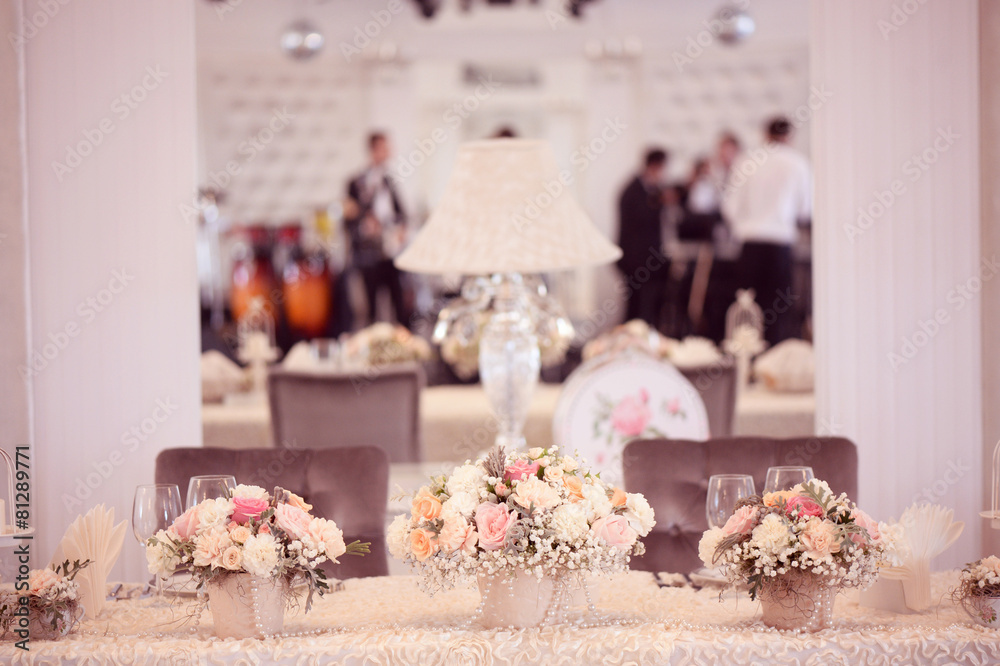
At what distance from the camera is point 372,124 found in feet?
32.0

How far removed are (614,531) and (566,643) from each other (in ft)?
0.62

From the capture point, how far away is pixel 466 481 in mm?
1624

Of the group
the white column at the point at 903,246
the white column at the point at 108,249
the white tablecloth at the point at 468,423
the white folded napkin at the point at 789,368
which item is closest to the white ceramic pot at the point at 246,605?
the white column at the point at 108,249

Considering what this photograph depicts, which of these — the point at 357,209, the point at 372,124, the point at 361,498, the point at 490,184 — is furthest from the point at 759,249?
the point at 361,498

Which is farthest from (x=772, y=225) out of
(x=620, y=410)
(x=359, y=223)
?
(x=620, y=410)

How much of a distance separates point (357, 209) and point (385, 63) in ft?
5.66

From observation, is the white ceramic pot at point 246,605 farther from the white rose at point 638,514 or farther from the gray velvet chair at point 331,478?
the gray velvet chair at point 331,478

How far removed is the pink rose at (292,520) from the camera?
1.59 m

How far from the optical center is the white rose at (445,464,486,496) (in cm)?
162

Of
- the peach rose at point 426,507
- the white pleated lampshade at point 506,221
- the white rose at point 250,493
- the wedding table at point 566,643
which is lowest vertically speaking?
the wedding table at point 566,643

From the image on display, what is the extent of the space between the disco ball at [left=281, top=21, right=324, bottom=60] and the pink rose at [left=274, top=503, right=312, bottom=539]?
24.2ft

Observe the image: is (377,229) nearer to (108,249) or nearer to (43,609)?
(108,249)

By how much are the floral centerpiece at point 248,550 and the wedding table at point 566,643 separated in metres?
0.07

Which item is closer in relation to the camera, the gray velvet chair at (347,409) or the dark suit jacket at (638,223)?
the gray velvet chair at (347,409)
